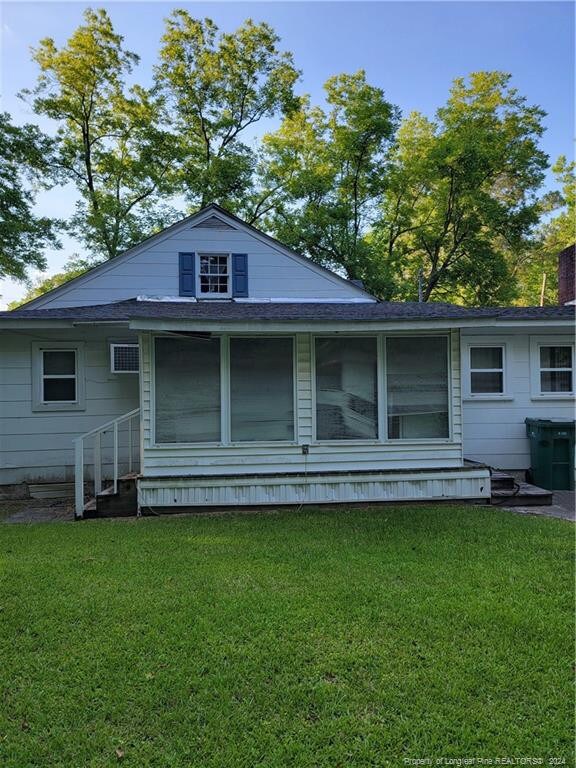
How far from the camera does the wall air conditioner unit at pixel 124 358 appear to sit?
7781 millimetres

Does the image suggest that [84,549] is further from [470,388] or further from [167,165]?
[167,165]

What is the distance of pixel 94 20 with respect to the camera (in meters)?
17.2

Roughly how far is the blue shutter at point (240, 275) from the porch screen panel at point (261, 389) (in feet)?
12.9

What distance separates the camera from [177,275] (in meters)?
9.73

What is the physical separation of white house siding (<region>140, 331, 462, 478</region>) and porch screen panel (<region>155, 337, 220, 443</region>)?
135 millimetres

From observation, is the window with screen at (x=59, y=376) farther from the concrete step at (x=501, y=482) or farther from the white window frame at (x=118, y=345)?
the concrete step at (x=501, y=482)

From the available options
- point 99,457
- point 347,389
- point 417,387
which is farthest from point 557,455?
point 99,457

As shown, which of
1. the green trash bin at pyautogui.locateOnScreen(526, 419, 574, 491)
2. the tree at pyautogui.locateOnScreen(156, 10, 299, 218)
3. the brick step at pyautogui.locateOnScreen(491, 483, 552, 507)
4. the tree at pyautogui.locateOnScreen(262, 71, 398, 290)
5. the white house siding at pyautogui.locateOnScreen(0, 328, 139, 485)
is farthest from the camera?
the tree at pyautogui.locateOnScreen(156, 10, 299, 218)

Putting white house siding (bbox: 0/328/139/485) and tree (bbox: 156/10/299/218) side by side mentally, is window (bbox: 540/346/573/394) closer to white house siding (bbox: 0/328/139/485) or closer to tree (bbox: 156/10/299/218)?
white house siding (bbox: 0/328/139/485)

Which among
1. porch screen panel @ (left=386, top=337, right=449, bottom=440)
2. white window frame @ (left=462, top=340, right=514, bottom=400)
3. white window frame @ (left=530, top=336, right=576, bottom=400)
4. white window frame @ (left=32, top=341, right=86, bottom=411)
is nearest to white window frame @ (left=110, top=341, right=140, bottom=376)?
white window frame @ (left=32, top=341, right=86, bottom=411)

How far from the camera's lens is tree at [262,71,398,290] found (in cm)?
1777

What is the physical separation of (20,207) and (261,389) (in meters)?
13.7

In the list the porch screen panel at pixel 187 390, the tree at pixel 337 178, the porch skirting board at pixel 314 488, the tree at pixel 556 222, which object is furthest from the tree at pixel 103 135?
the tree at pixel 556 222

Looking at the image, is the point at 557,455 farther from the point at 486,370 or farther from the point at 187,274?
the point at 187,274
